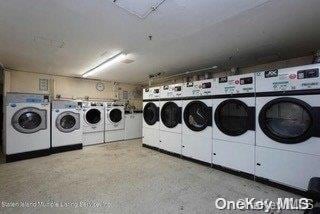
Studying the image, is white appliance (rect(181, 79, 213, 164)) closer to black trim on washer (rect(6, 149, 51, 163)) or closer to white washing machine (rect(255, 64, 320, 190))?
white washing machine (rect(255, 64, 320, 190))

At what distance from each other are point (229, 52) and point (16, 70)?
5.54m

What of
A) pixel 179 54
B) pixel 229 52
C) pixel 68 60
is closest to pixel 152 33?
pixel 179 54

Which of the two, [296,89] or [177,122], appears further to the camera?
[177,122]

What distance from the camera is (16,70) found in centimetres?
492

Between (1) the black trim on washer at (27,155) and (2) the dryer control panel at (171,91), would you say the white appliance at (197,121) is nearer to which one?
(2) the dryer control panel at (171,91)

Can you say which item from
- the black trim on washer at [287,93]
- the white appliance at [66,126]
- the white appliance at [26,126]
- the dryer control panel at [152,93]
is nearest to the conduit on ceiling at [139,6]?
the black trim on washer at [287,93]

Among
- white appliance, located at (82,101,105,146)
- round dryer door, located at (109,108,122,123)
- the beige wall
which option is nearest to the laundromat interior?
the beige wall

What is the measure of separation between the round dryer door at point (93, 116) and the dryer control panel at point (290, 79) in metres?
4.43

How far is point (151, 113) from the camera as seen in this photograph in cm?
500

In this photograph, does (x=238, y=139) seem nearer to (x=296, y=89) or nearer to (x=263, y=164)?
(x=263, y=164)

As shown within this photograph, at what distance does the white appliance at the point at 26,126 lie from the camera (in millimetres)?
3701

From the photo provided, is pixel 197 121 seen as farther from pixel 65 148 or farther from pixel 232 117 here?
pixel 65 148

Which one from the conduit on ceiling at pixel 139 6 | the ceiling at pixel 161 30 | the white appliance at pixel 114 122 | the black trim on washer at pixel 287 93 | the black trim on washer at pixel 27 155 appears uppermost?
the ceiling at pixel 161 30

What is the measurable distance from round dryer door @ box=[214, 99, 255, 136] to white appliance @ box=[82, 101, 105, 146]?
3.63 meters
